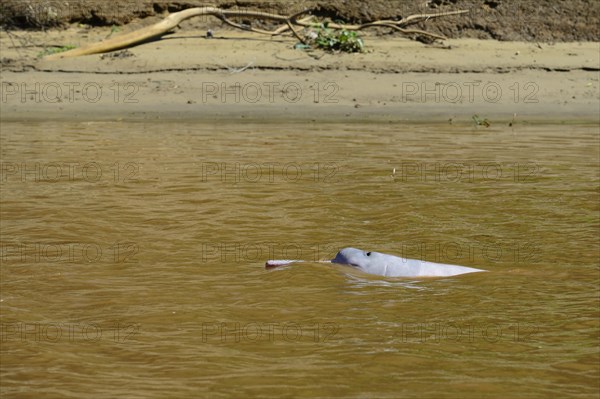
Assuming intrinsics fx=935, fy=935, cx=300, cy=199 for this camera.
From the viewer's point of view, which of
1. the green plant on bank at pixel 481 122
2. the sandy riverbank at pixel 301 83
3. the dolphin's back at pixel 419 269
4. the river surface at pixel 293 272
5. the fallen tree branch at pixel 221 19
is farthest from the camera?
the fallen tree branch at pixel 221 19

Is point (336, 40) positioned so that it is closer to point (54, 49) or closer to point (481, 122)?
point (481, 122)

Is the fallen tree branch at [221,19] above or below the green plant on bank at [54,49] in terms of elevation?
above

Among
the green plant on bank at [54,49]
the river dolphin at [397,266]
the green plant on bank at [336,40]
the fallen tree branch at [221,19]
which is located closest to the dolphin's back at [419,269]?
the river dolphin at [397,266]

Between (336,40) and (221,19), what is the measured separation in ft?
A: 5.91

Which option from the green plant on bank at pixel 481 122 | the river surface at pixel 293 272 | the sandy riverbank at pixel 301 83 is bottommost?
the river surface at pixel 293 272

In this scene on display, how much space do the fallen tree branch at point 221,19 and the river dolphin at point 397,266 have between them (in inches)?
332

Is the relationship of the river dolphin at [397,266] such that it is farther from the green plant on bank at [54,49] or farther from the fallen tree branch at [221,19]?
the green plant on bank at [54,49]

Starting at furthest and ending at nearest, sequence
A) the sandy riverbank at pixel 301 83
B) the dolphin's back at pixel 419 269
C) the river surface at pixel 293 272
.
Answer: the sandy riverbank at pixel 301 83
the dolphin's back at pixel 419 269
the river surface at pixel 293 272

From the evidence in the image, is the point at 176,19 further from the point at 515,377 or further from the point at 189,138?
the point at 515,377

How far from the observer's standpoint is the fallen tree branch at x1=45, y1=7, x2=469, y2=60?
12.7 m

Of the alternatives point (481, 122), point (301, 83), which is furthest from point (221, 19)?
point (481, 122)

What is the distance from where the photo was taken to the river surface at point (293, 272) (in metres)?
3.55

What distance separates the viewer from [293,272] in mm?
4973

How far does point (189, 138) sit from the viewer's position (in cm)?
1003
